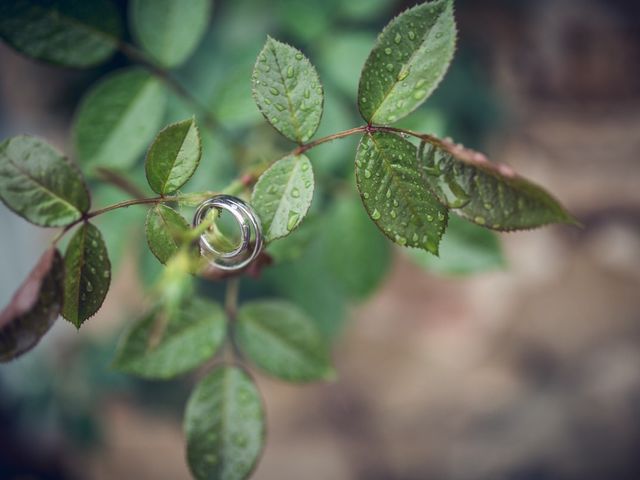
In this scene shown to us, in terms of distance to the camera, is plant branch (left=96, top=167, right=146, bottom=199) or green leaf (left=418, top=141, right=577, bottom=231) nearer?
green leaf (left=418, top=141, right=577, bottom=231)

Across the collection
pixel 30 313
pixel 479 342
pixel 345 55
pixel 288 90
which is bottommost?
pixel 30 313

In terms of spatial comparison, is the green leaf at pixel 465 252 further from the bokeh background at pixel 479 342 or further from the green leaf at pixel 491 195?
the bokeh background at pixel 479 342

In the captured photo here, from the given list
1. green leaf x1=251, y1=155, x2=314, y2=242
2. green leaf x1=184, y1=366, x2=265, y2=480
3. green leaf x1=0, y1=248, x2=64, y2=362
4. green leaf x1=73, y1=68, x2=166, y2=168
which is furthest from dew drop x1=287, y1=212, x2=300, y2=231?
green leaf x1=73, y1=68, x2=166, y2=168

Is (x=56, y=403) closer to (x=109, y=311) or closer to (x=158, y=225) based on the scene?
(x=109, y=311)

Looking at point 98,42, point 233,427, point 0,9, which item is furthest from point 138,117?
point 233,427

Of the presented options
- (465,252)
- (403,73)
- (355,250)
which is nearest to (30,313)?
(403,73)

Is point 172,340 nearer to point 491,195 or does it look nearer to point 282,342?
point 282,342

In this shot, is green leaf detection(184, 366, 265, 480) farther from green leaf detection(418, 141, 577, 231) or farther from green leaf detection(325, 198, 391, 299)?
green leaf detection(418, 141, 577, 231)
